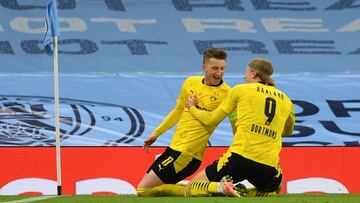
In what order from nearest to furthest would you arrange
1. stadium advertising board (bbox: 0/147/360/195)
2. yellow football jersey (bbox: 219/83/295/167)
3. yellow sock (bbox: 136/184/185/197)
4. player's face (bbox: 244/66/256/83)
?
yellow football jersey (bbox: 219/83/295/167) < player's face (bbox: 244/66/256/83) < yellow sock (bbox: 136/184/185/197) < stadium advertising board (bbox: 0/147/360/195)

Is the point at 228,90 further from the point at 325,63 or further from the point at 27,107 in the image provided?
the point at 325,63

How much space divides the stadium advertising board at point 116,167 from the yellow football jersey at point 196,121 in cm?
278

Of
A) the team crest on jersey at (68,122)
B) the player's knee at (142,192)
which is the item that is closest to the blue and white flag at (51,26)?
the team crest on jersey at (68,122)

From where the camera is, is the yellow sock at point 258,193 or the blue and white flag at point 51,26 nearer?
the yellow sock at point 258,193

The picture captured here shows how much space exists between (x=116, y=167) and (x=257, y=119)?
4154mm

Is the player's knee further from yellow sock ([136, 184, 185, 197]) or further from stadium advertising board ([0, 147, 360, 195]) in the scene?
stadium advertising board ([0, 147, 360, 195])

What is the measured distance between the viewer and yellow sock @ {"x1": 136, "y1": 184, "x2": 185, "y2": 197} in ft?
28.1

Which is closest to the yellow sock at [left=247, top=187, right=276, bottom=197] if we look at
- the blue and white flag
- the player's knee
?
the player's knee

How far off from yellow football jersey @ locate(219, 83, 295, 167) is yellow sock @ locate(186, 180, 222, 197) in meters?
0.35

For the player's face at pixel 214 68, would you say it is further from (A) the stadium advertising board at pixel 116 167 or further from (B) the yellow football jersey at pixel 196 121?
(A) the stadium advertising board at pixel 116 167

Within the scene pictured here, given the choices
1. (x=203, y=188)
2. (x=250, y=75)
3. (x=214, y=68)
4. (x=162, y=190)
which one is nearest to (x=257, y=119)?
(x=250, y=75)

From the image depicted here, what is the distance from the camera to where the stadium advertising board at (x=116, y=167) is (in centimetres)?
1155

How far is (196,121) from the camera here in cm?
880

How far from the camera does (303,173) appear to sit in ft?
38.4
